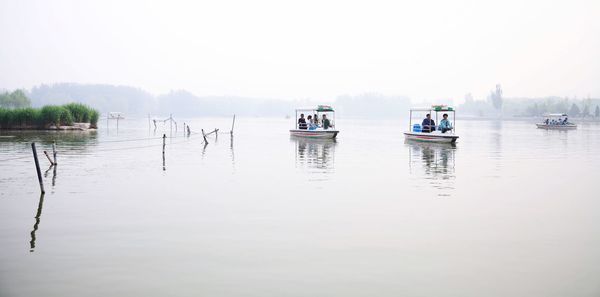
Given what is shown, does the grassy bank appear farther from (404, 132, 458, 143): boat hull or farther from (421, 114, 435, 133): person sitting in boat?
(421, 114, 435, 133): person sitting in boat

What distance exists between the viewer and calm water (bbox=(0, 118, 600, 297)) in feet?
32.8

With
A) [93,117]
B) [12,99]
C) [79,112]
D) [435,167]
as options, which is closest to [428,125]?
[435,167]

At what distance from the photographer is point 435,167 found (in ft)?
101

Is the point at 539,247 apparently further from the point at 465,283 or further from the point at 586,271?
the point at 465,283

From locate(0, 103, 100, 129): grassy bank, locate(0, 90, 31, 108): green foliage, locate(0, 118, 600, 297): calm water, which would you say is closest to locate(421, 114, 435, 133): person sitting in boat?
locate(0, 118, 600, 297): calm water

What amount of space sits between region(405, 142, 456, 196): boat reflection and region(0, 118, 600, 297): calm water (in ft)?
1.10

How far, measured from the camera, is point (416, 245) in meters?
12.8

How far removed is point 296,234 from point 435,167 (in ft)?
61.5

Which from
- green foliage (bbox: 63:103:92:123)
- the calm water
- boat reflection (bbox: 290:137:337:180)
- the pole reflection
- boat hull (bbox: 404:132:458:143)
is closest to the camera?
the calm water

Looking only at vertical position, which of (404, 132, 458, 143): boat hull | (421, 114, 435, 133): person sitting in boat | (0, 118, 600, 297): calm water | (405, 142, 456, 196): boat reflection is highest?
(421, 114, 435, 133): person sitting in boat

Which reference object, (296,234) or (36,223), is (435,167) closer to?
(296,234)

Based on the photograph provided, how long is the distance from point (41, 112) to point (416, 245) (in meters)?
67.5

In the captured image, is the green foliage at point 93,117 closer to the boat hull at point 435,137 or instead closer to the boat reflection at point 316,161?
the boat reflection at point 316,161

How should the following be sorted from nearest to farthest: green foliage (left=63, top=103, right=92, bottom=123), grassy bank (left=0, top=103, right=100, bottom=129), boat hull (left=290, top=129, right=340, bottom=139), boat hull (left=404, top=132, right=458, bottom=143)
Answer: boat hull (left=404, top=132, right=458, bottom=143) < boat hull (left=290, top=129, right=340, bottom=139) < grassy bank (left=0, top=103, right=100, bottom=129) < green foliage (left=63, top=103, right=92, bottom=123)
